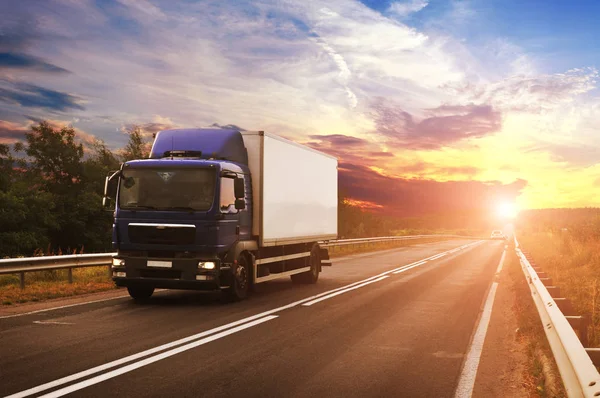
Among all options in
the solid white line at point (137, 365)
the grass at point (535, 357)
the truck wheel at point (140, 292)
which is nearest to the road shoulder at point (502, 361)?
the grass at point (535, 357)

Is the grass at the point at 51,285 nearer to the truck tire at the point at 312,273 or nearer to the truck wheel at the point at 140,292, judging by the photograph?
the truck wheel at the point at 140,292

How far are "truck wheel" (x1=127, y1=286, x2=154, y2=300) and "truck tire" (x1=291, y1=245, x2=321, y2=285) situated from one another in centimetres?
534

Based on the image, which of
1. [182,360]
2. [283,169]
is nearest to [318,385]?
[182,360]

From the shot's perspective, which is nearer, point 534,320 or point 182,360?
point 182,360

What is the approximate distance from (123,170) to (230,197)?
2241 millimetres

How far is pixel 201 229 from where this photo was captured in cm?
1141

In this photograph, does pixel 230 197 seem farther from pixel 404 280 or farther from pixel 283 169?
pixel 404 280

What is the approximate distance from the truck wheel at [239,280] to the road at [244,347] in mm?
237

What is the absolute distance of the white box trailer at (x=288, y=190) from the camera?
42.8 feet

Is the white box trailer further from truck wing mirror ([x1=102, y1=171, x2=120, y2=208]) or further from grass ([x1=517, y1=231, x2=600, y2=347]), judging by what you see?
grass ([x1=517, y1=231, x2=600, y2=347])

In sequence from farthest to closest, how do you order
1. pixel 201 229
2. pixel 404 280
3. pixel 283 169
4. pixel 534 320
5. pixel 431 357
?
pixel 404 280
pixel 283 169
pixel 201 229
pixel 534 320
pixel 431 357

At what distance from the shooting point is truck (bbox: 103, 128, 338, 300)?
11.5m

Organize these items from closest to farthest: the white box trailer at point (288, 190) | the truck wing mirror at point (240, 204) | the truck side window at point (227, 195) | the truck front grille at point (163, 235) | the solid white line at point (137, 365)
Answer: the solid white line at point (137, 365), the truck front grille at point (163, 235), the truck side window at point (227, 195), the truck wing mirror at point (240, 204), the white box trailer at point (288, 190)

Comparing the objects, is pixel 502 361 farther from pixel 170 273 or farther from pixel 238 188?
pixel 170 273
